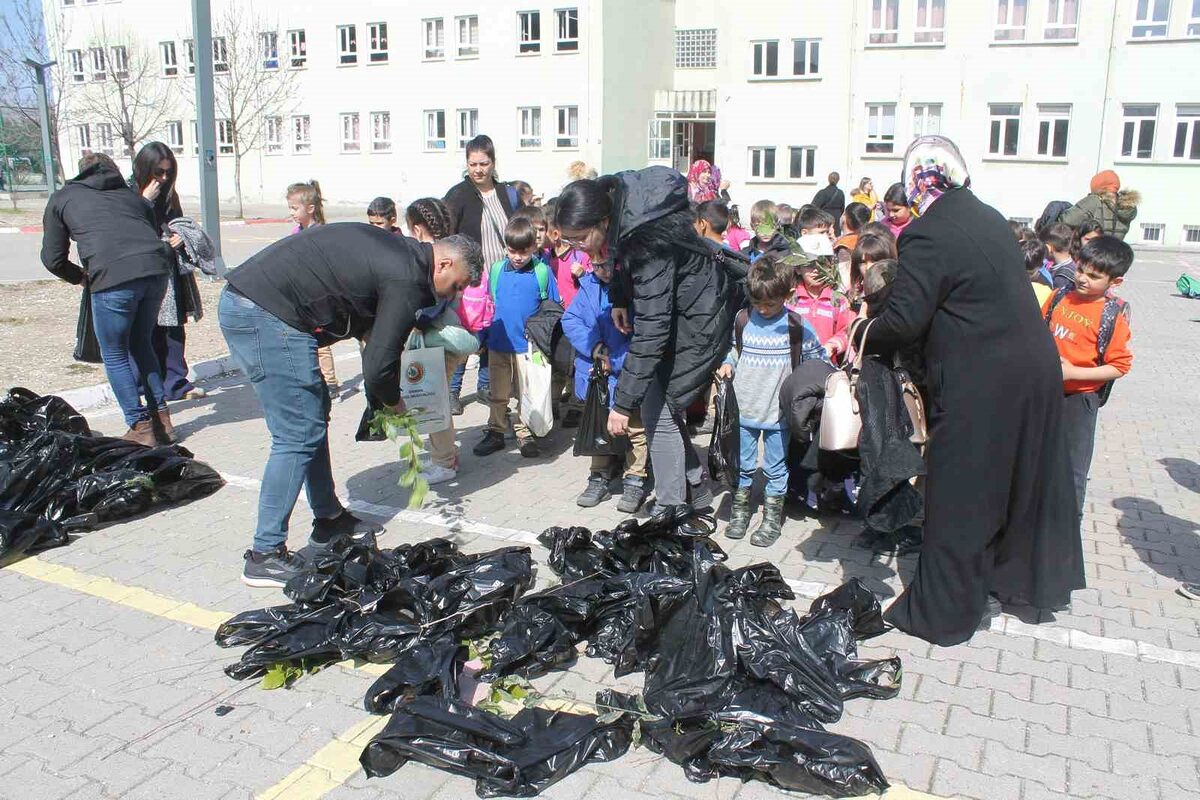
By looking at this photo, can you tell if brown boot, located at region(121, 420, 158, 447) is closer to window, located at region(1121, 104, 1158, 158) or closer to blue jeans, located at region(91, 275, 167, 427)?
blue jeans, located at region(91, 275, 167, 427)

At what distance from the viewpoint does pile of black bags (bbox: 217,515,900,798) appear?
9.98ft

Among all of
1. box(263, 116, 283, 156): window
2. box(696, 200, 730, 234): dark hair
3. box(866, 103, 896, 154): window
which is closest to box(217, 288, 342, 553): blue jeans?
box(696, 200, 730, 234): dark hair

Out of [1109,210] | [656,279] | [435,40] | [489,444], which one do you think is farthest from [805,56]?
[656,279]

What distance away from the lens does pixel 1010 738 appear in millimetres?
3256

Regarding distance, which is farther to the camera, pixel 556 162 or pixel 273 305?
pixel 556 162

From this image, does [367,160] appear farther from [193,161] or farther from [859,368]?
[859,368]

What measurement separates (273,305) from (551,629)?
196 cm

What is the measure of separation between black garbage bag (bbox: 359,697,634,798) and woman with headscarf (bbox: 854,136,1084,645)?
158 cm

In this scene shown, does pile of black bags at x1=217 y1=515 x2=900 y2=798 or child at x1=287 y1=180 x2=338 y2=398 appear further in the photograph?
child at x1=287 y1=180 x2=338 y2=398

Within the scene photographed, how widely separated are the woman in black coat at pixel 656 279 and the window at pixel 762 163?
29669 mm

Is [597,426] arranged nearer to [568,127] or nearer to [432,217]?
[432,217]

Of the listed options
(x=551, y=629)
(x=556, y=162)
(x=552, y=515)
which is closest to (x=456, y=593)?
(x=551, y=629)

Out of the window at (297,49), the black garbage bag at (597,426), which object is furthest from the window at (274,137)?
the black garbage bag at (597,426)

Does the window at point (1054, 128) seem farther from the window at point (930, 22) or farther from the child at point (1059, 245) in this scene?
the child at point (1059, 245)
